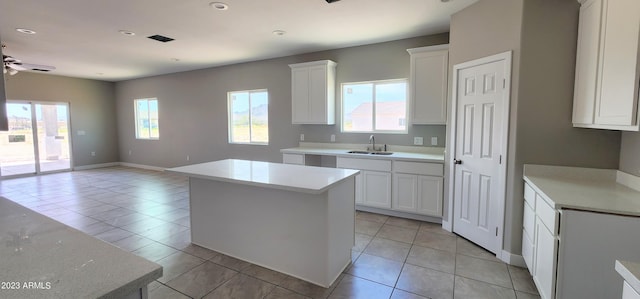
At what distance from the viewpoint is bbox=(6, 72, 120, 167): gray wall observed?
707cm

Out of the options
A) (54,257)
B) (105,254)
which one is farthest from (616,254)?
(54,257)

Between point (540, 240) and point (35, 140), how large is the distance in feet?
33.8

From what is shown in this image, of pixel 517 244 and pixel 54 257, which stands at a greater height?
pixel 54 257

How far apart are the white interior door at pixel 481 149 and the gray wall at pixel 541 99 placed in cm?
10

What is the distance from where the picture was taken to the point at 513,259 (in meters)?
2.72

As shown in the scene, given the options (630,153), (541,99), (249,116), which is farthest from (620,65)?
(249,116)

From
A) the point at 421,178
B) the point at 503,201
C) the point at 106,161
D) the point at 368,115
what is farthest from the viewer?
the point at 106,161

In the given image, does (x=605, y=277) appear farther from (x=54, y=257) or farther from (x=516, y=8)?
(x=54, y=257)

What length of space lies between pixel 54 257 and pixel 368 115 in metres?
4.30

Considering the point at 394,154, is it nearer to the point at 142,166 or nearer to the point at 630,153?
the point at 630,153

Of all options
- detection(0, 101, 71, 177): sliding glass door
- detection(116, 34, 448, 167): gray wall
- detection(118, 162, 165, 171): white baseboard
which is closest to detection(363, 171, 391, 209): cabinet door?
detection(116, 34, 448, 167): gray wall

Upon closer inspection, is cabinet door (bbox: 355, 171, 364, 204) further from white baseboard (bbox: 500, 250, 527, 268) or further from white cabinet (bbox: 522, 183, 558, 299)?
white cabinet (bbox: 522, 183, 558, 299)

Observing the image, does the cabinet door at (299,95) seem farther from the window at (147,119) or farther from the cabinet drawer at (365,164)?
the window at (147,119)

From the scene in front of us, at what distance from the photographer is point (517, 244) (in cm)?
272
